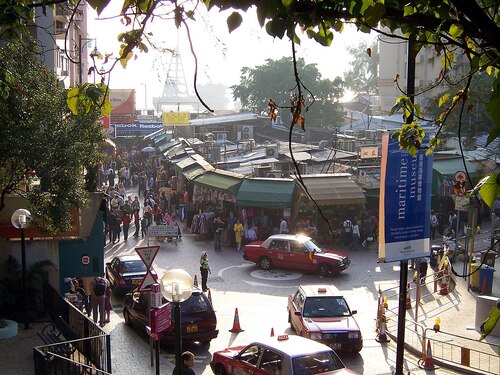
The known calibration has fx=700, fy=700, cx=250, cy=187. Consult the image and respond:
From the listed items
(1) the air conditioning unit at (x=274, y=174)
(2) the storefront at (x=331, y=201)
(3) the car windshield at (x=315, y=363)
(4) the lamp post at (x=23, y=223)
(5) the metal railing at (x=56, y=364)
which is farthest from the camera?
(1) the air conditioning unit at (x=274, y=174)

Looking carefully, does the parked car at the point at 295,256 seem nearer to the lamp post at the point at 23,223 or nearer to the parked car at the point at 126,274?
the parked car at the point at 126,274

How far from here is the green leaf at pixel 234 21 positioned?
464cm

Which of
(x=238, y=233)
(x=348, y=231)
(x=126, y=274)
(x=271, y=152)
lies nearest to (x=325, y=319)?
(x=126, y=274)

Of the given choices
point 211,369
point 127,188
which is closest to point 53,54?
point 211,369

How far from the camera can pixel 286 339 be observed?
1250 centimetres

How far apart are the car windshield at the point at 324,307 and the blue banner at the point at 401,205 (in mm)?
4738

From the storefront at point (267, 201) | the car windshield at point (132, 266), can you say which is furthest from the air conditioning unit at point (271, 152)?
the car windshield at point (132, 266)

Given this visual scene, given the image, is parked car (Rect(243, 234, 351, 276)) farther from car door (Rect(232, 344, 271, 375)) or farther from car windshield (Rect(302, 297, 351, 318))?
car door (Rect(232, 344, 271, 375))

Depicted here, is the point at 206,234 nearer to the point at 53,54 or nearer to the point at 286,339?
the point at 53,54

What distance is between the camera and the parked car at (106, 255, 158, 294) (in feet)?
68.3

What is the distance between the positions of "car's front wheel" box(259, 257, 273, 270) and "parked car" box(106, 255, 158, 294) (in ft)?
16.6

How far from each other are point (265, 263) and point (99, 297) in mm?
8409

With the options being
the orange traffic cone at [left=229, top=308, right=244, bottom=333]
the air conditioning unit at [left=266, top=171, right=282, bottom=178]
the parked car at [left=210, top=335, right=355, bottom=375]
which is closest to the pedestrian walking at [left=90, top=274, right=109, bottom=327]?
the orange traffic cone at [left=229, top=308, right=244, bottom=333]

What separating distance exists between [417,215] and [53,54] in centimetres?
1793
